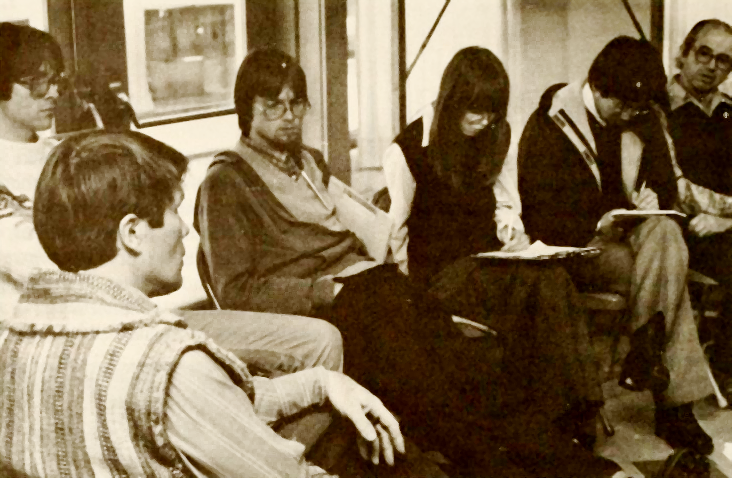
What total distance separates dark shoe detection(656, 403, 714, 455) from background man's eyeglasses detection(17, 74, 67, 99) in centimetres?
175

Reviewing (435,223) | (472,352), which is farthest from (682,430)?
(435,223)

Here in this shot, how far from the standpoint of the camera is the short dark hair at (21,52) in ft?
4.87

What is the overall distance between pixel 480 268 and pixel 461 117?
38 centimetres

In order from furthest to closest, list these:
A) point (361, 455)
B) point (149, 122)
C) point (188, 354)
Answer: point (149, 122) → point (361, 455) → point (188, 354)

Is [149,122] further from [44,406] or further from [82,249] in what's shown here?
[44,406]

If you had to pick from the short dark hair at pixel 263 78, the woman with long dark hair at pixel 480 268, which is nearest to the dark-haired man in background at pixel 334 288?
the short dark hair at pixel 263 78

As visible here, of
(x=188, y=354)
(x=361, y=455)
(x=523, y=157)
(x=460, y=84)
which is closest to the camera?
(x=188, y=354)

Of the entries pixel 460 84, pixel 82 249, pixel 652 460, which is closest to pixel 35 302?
pixel 82 249

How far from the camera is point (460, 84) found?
83.4 inches

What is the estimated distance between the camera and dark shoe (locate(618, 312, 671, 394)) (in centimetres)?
237

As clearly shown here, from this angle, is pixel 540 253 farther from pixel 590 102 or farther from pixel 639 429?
pixel 639 429

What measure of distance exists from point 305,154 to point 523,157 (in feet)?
2.21

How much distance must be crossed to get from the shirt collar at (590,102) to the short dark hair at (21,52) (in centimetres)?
140

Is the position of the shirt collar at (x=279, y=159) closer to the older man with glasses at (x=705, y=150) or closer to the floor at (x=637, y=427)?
the floor at (x=637, y=427)
